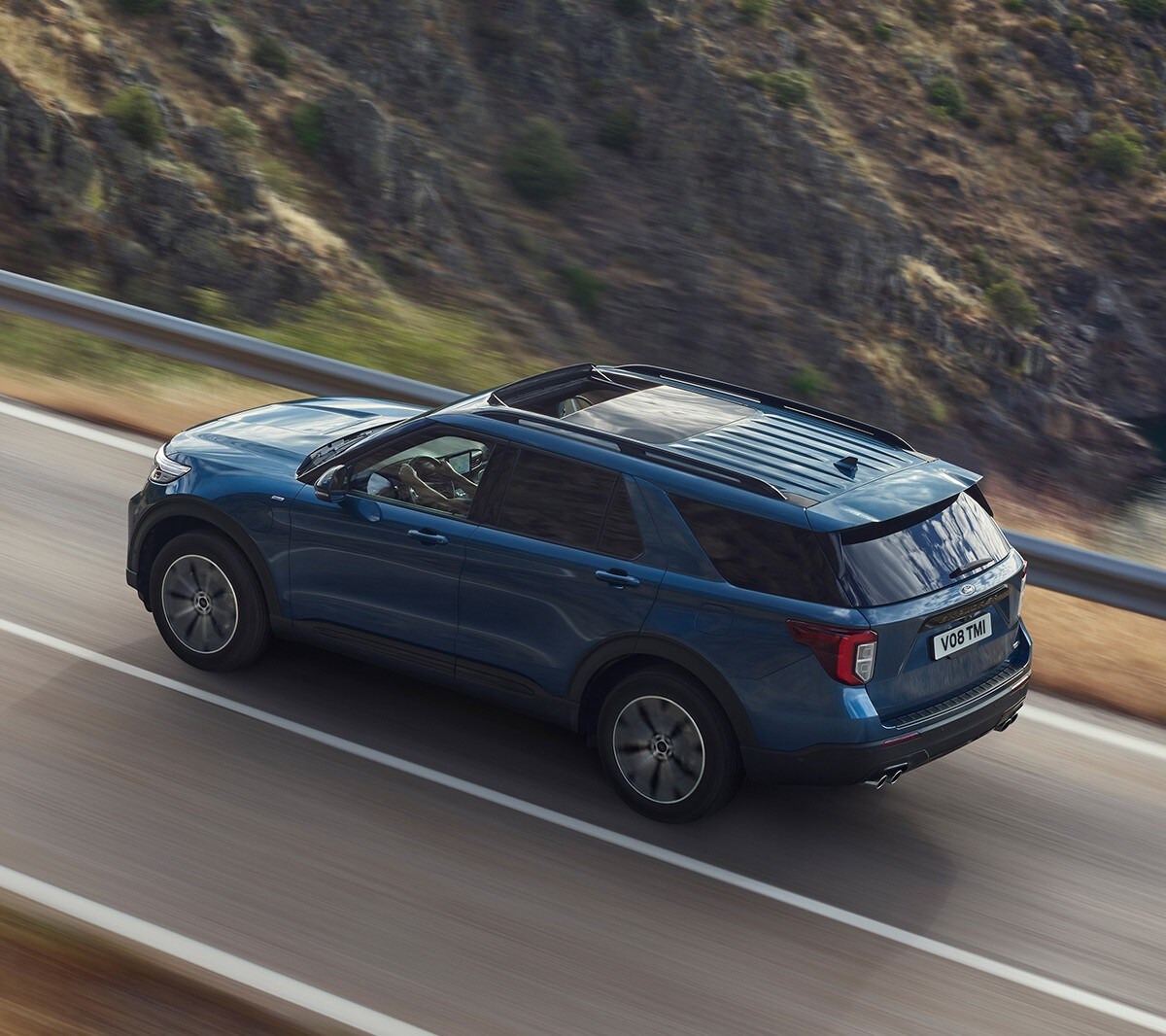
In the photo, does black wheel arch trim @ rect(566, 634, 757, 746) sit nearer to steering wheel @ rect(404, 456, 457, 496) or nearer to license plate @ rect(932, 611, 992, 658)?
license plate @ rect(932, 611, 992, 658)

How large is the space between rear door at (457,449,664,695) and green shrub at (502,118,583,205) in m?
26.2

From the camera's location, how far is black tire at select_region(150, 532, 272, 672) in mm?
6902

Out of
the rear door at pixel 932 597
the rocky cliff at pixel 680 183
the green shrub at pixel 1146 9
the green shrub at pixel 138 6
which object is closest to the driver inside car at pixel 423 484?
the rear door at pixel 932 597

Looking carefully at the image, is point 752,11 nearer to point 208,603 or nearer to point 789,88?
point 789,88

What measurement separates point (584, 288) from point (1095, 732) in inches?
902

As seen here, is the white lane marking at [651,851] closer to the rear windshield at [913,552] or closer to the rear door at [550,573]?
the rear door at [550,573]

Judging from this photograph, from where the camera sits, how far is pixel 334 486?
21.8ft

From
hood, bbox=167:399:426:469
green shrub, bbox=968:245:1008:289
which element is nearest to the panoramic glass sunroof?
hood, bbox=167:399:426:469

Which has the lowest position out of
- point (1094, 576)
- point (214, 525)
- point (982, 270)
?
point (982, 270)

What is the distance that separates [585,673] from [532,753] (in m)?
0.77

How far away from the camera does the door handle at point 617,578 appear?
5934 mm

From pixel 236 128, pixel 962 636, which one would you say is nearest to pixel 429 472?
pixel 962 636

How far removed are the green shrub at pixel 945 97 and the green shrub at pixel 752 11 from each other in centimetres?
559

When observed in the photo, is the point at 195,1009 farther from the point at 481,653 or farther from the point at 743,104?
the point at 743,104
